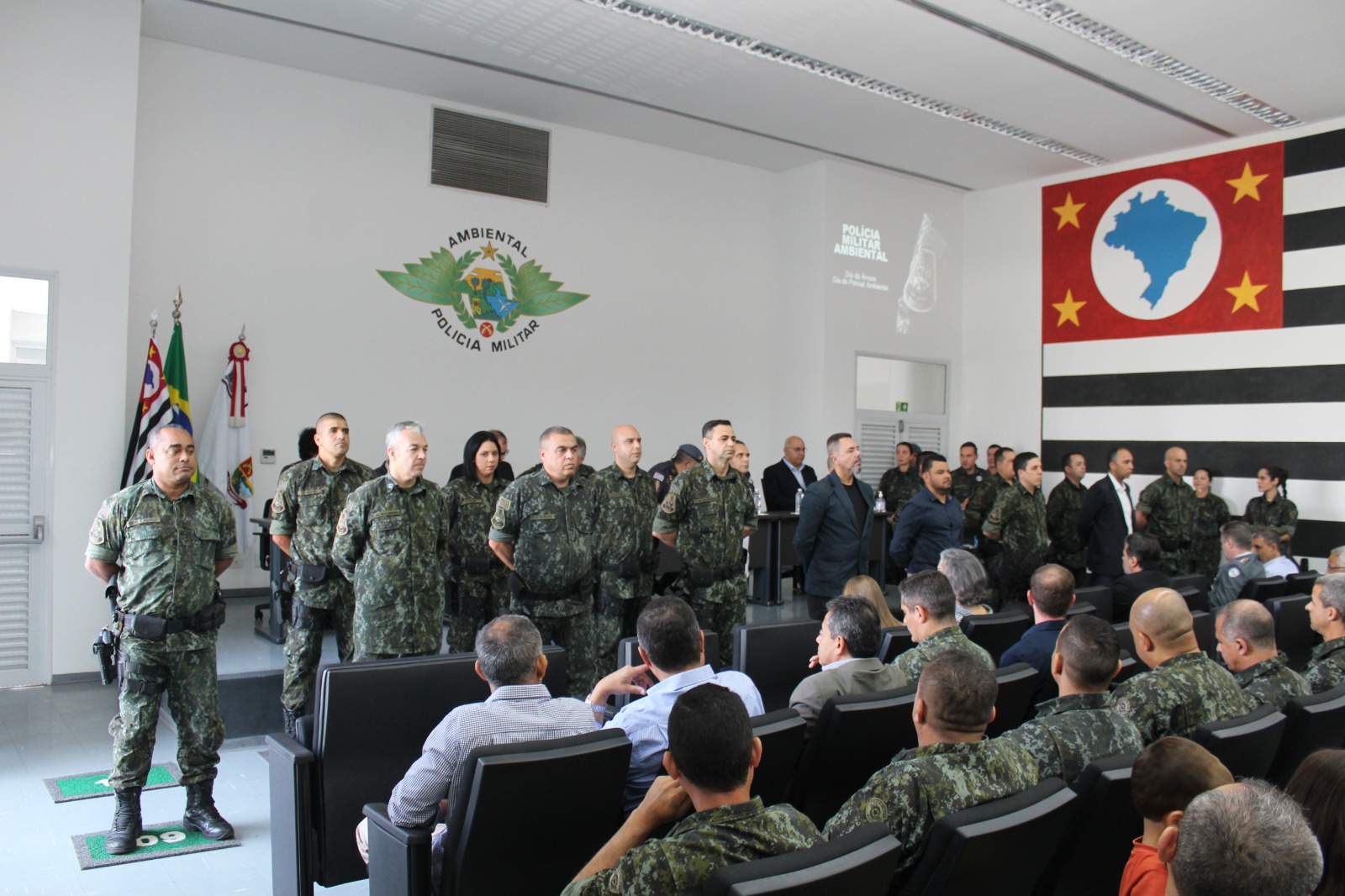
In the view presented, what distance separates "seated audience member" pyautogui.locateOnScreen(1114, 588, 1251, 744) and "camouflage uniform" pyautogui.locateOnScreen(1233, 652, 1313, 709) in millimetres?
232

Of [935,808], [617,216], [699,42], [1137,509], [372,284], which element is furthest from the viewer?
[617,216]

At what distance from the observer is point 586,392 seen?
941cm

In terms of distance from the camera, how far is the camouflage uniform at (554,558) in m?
4.77

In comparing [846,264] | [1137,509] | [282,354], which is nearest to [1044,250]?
[846,264]

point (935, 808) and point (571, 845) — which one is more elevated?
point (935, 808)

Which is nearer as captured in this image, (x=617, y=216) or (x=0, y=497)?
(x=0, y=497)

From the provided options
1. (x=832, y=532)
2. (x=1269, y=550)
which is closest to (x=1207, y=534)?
(x=1269, y=550)

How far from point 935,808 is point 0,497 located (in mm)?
6077

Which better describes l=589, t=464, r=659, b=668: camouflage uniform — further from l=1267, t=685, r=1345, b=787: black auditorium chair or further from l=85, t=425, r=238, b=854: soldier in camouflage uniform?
l=1267, t=685, r=1345, b=787: black auditorium chair

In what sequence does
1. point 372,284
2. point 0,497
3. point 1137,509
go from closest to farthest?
point 0,497 < point 372,284 < point 1137,509

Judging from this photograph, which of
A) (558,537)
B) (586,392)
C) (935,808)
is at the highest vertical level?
(586,392)

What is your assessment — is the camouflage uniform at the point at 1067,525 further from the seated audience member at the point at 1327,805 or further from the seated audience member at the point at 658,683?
the seated audience member at the point at 1327,805

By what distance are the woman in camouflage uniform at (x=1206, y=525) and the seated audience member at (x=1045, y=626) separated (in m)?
6.12

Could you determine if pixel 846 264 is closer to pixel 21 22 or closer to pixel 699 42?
pixel 699 42
